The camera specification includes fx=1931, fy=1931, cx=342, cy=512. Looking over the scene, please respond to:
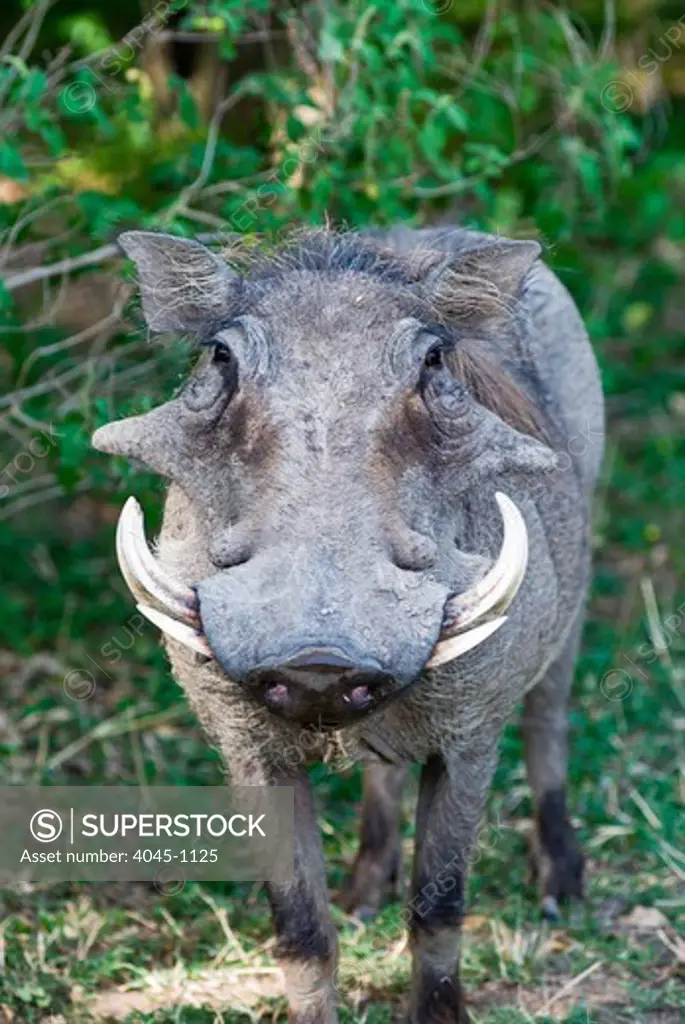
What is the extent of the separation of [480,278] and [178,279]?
58 cm

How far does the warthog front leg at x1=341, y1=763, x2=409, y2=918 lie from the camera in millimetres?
4742

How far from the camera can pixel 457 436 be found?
352 centimetres

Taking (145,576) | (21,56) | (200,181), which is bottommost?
(145,576)

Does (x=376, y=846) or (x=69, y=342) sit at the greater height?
(x=69, y=342)

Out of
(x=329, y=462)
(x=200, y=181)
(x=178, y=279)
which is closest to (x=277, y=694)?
(x=329, y=462)

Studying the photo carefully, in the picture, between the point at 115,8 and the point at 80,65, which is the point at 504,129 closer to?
the point at 80,65

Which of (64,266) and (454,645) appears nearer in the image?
(454,645)

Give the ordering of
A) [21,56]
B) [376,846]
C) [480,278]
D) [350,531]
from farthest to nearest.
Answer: [21,56] → [376,846] → [480,278] → [350,531]

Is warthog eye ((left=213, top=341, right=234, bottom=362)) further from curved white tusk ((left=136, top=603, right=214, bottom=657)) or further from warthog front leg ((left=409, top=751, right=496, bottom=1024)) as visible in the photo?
warthog front leg ((left=409, top=751, right=496, bottom=1024))

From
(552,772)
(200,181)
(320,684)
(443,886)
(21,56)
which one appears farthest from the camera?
(200,181)

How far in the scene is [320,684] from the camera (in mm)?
2973

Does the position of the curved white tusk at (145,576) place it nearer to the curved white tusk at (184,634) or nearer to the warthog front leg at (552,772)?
the curved white tusk at (184,634)

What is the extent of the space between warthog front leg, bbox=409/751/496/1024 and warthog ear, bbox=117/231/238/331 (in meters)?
1.03

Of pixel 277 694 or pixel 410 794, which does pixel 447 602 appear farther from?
pixel 410 794
